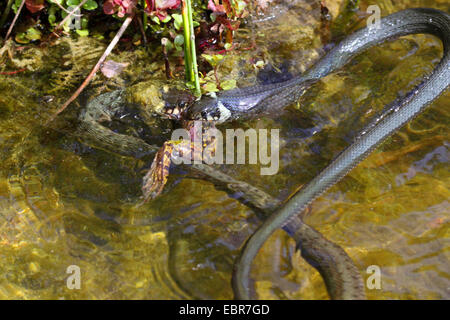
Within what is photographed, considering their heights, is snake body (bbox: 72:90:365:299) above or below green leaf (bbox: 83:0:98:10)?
below

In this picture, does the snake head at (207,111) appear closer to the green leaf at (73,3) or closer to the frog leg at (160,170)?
the frog leg at (160,170)

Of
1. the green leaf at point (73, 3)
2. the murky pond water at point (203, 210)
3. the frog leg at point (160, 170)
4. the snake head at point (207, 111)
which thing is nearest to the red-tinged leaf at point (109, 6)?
the green leaf at point (73, 3)

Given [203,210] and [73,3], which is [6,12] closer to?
[73,3]

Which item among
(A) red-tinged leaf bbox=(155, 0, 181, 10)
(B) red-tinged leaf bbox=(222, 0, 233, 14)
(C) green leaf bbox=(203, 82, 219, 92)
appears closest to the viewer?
(A) red-tinged leaf bbox=(155, 0, 181, 10)

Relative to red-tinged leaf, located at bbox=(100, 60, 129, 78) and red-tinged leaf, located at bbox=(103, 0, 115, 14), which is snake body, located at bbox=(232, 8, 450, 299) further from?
red-tinged leaf, located at bbox=(103, 0, 115, 14)

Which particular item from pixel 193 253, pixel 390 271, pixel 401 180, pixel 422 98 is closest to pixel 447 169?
pixel 401 180

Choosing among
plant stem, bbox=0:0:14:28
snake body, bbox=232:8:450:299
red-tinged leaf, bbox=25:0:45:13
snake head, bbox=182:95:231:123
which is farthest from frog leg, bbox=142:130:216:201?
plant stem, bbox=0:0:14:28

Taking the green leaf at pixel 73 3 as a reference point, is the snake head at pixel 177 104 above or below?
below
